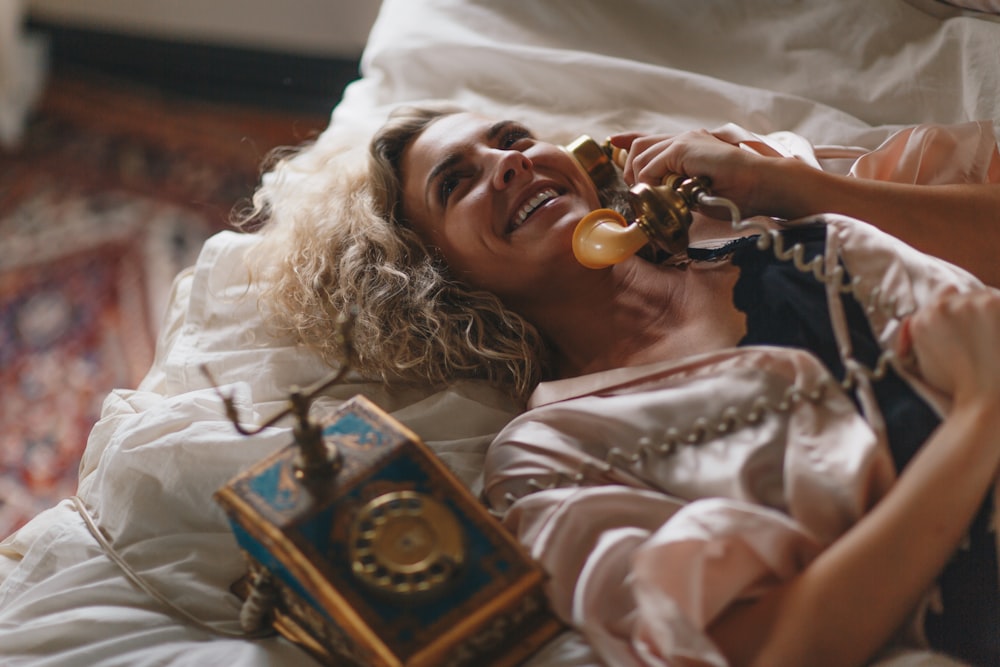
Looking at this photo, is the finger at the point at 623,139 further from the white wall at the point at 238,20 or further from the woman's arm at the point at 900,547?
the white wall at the point at 238,20

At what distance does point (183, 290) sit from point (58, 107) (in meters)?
1.60

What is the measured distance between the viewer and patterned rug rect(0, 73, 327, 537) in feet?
6.48

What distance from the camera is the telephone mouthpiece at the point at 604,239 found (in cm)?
115

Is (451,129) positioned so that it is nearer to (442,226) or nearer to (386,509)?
(442,226)

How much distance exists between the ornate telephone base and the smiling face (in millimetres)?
368

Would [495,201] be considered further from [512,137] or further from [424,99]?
[424,99]

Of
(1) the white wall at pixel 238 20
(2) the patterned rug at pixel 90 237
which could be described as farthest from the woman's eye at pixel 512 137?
(1) the white wall at pixel 238 20

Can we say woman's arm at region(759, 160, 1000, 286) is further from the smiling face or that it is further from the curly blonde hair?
the curly blonde hair

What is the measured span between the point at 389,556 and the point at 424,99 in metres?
1.04

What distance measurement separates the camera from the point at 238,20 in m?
2.73

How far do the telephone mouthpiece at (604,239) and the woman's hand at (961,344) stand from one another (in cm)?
33

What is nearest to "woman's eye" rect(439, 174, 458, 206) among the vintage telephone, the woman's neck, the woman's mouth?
the woman's mouth

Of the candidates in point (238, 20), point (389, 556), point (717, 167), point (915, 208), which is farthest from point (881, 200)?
point (238, 20)

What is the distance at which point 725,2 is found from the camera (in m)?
1.63
